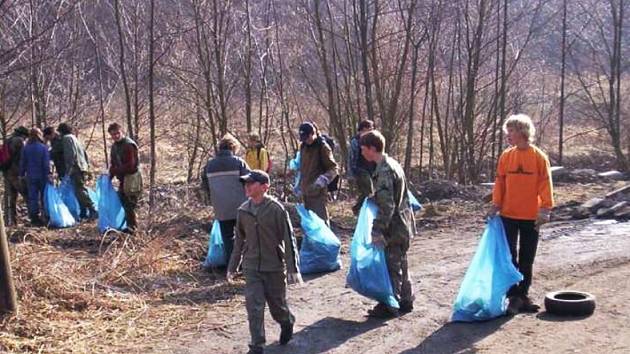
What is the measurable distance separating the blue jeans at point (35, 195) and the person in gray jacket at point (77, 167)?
498 mm

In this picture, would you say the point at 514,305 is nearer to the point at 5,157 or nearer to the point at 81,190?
the point at 81,190

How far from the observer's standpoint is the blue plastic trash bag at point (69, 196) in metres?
12.7

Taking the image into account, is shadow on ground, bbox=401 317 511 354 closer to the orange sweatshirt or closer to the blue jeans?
the orange sweatshirt

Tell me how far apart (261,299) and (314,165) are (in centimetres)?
303

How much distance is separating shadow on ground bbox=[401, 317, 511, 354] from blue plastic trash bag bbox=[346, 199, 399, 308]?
0.54m

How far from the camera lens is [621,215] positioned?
10.8 metres

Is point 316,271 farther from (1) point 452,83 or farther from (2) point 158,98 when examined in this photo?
(2) point 158,98

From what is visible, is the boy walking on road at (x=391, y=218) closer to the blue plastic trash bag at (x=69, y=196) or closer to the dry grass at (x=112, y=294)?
the dry grass at (x=112, y=294)

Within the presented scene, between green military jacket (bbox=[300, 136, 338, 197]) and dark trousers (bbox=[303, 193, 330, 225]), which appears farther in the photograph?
dark trousers (bbox=[303, 193, 330, 225])

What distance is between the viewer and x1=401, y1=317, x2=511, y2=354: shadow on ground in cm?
573

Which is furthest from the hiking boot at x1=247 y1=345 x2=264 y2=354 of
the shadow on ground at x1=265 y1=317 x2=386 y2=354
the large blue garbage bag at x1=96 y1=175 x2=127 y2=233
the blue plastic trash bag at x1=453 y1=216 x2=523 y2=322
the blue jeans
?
the blue jeans

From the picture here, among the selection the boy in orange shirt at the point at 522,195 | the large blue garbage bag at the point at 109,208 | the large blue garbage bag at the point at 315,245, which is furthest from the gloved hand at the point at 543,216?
the large blue garbage bag at the point at 109,208

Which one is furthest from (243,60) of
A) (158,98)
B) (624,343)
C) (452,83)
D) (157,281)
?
(624,343)

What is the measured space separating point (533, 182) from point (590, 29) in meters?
18.1
